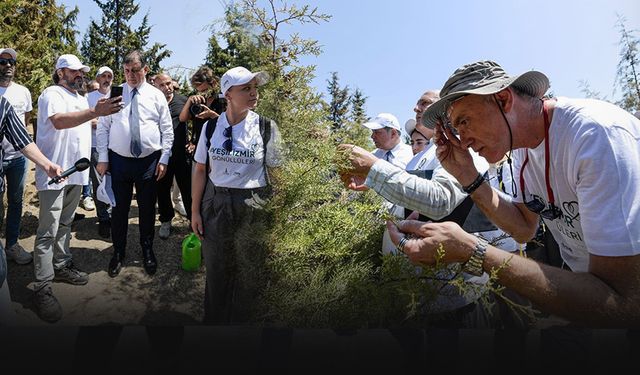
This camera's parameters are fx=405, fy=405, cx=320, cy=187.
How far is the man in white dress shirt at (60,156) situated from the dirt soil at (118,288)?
106mm

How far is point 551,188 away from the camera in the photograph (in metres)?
1.21

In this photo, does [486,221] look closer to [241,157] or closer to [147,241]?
[241,157]

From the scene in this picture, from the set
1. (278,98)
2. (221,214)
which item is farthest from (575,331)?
(221,214)

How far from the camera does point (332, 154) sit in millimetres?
1259

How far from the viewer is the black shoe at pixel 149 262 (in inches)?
74.7

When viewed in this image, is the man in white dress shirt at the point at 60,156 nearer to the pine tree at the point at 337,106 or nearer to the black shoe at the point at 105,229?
Answer: the black shoe at the point at 105,229

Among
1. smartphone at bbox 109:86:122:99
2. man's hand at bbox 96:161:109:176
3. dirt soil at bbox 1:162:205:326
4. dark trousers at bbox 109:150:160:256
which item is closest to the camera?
dirt soil at bbox 1:162:205:326

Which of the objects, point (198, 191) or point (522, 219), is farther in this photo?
point (198, 191)

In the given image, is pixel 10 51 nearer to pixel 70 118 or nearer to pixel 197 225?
pixel 197 225

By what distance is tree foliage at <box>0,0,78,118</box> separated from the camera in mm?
1001

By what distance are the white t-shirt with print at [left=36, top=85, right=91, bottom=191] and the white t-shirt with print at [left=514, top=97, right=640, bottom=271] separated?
2474 mm

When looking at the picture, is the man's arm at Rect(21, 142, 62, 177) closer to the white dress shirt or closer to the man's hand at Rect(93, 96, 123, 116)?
the man's hand at Rect(93, 96, 123, 116)

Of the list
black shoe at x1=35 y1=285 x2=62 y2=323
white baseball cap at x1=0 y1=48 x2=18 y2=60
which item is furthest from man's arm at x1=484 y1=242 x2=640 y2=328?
white baseball cap at x1=0 y1=48 x2=18 y2=60

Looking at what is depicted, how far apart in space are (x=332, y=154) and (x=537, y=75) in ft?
2.08
